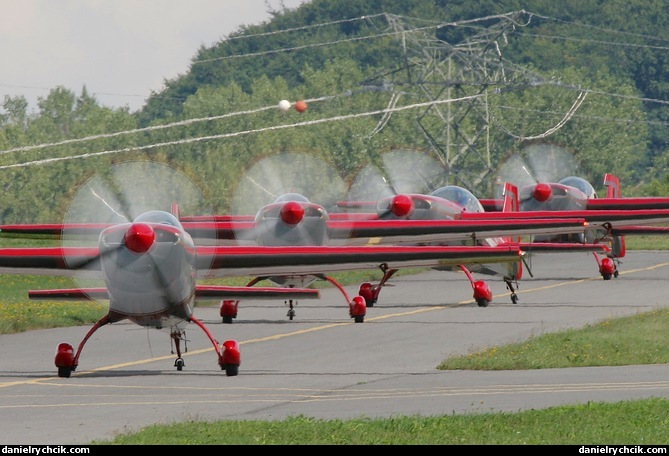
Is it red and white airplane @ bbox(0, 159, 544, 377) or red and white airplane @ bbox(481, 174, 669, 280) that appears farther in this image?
red and white airplane @ bbox(481, 174, 669, 280)

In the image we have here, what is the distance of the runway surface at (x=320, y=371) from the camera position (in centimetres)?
1773

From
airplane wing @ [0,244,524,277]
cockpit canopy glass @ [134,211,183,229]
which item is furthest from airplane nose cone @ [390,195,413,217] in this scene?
cockpit canopy glass @ [134,211,183,229]

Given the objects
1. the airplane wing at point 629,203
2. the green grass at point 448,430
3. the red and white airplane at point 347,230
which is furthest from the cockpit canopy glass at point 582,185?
the green grass at point 448,430

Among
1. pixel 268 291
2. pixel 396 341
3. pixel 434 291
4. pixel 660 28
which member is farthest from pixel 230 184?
pixel 660 28

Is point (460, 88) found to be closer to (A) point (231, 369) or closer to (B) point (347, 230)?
(B) point (347, 230)

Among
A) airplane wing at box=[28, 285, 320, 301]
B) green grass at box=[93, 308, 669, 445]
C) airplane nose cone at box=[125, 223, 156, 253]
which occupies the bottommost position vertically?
green grass at box=[93, 308, 669, 445]

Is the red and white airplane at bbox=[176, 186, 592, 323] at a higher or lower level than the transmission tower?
lower

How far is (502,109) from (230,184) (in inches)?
1246

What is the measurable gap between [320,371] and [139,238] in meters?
4.51

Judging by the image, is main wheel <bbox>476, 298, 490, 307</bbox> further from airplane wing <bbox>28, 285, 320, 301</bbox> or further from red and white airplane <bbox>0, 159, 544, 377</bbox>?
airplane wing <bbox>28, 285, 320, 301</bbox>

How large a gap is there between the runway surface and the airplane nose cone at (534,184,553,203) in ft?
18.2

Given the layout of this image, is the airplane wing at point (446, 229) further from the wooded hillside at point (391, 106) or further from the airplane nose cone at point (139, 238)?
the airplane nose cone at point (139, 238)

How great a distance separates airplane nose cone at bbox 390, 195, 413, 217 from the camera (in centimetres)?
3669

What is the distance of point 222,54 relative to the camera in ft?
481
